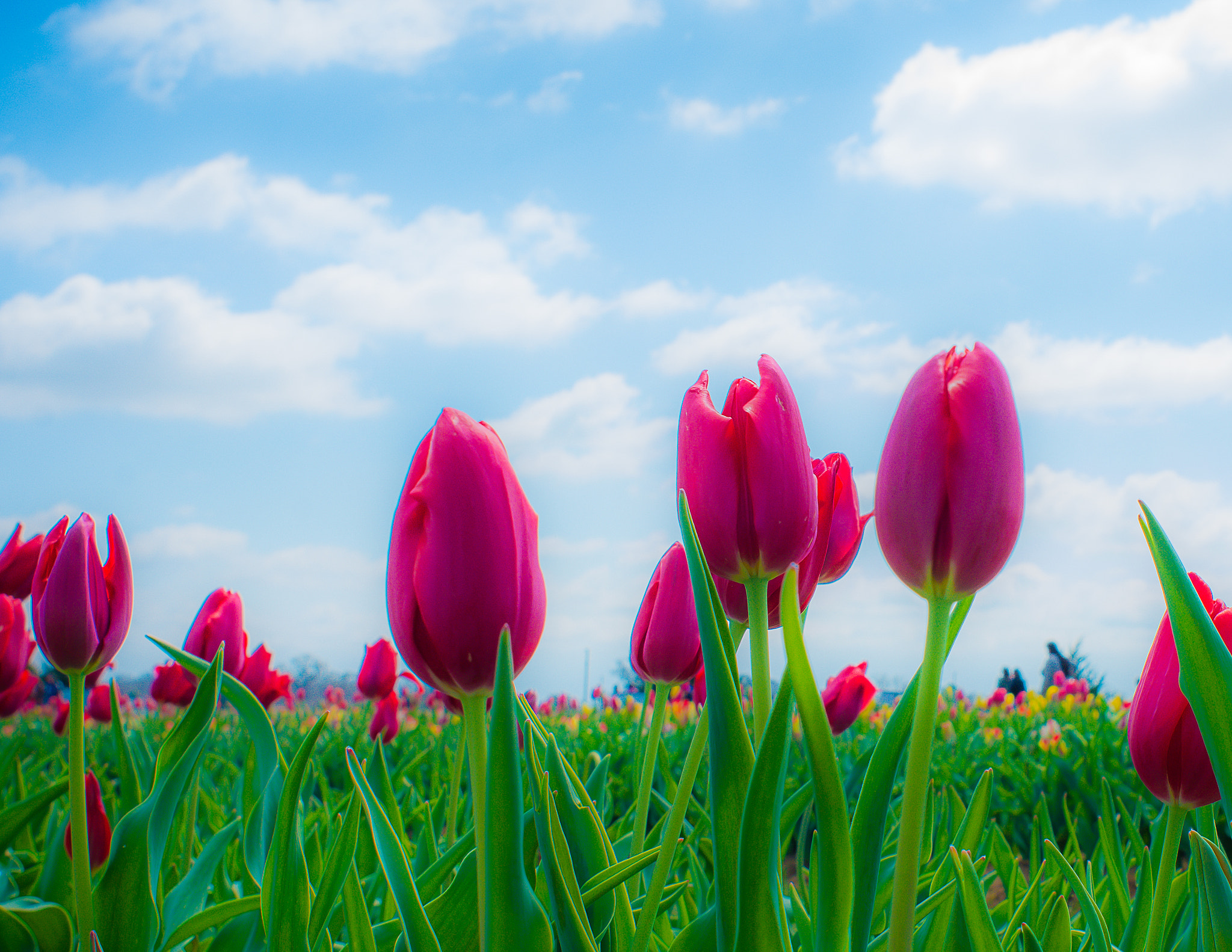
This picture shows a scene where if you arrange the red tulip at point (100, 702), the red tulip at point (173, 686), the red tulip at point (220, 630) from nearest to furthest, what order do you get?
the red tulip at point (220, 630)
the red tulip at point (173, 686)
the red tulip at point (100, 702)

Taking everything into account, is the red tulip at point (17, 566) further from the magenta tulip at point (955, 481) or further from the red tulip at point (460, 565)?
the magenta tulip at point (955, 481)

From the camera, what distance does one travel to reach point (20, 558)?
7.71ft

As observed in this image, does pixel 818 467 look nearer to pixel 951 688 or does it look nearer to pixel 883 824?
pixel 883 824

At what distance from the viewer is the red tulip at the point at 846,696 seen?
284cm

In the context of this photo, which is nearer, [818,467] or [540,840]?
[540,840]

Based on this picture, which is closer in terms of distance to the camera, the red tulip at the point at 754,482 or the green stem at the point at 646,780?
the red tulip at the point at 754,482

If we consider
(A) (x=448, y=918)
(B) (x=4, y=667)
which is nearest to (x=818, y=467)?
(A) (x=448, y=918)

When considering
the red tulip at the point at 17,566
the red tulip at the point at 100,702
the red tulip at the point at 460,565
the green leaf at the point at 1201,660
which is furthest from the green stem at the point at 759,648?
the red tulip at the point at 100,702

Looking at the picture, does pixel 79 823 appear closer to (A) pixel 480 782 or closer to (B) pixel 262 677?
(A) pixel 480 782

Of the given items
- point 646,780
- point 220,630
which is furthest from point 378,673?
point 646,780

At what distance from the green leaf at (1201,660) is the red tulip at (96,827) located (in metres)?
1.75

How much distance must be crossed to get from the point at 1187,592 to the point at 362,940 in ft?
3.14

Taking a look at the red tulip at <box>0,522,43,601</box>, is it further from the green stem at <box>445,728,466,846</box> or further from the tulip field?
the green stem at <box>445,728,466,846</box>

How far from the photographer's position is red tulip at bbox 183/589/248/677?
6.74 ft
